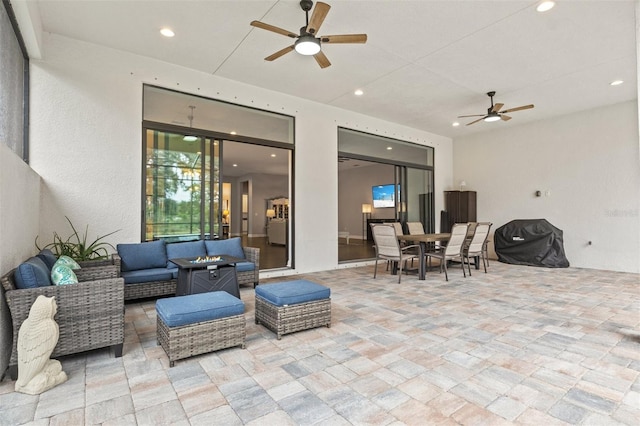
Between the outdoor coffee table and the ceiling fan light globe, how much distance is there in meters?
2.50

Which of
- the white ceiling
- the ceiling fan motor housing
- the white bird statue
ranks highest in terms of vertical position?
the white ceiling

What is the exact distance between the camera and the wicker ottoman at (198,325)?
7.80 ft

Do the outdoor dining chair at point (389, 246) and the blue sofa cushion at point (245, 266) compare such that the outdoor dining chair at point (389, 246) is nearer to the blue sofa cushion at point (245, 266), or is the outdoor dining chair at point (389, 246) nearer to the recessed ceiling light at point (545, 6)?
the blue sofa cushion at point (245, 266)

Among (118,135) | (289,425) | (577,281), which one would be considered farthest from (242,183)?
(289,425)

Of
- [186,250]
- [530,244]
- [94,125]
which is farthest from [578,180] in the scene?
[94,125]

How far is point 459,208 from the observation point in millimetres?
8562

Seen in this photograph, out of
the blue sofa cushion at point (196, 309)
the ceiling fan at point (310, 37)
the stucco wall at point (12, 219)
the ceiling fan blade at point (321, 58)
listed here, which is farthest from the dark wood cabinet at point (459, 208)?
the stucco wall at point (12, 219)

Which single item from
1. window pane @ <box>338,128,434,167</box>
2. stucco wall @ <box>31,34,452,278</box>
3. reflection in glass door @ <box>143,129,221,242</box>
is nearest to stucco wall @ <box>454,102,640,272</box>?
window pane @ <box>338,128,434,167</box>

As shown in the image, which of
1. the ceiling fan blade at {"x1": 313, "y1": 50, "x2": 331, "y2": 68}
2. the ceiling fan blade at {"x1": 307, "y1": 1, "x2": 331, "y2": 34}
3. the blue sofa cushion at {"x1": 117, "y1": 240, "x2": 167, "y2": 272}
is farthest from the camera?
the blue sofa cushion at {"x1": 117, "y1": 240, "x2": 167, "y2": 272}

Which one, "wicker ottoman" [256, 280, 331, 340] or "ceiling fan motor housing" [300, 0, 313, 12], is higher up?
"ceiling fan motor housing" [300, 0, 313, 12]

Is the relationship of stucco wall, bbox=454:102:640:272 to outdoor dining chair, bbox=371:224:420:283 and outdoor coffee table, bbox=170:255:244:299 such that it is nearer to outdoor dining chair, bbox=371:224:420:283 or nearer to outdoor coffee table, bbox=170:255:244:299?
outdoor dining chair, bbox=371:224:420:283

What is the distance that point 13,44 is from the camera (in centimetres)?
334

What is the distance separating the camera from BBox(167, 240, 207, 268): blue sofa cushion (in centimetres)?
451

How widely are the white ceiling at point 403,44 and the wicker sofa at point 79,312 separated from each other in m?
2.92
